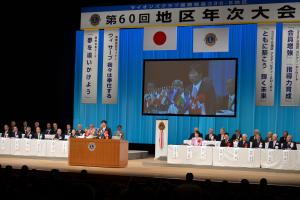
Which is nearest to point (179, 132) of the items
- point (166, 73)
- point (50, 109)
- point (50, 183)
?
point (166, 73)

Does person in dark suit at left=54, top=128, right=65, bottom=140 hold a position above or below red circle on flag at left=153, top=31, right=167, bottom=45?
below

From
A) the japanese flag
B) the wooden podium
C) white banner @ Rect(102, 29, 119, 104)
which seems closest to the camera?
the wooden podium

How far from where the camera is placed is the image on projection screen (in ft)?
48.4

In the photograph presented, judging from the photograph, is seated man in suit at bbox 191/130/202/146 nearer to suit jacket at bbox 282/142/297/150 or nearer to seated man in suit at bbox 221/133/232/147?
seated man in suit at bbox 221/133/232/147

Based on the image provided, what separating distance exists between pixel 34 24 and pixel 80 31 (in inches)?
59.0

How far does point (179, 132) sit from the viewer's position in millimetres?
15875

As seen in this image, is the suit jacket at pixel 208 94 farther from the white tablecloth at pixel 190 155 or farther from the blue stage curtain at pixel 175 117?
the white tablecloth at pixel 190 155

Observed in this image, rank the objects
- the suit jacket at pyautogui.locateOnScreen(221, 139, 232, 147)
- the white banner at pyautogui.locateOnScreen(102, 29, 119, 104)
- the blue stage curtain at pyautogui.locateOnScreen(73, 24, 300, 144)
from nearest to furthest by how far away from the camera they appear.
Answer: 1. the suit jacket at pyautogui.locateOnScreen(221, 139, 232, 147)
2. the blue stage curtain at pyautogui.locateOnScreen(73, 24, 300, 144)
3. the white banner at pyautogui.locateOnScreen(102, 29, 119, 104)

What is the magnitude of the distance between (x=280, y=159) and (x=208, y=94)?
356 cm

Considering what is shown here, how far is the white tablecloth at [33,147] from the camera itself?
14.0 meters

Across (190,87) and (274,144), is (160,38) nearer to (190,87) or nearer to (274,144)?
(190,87)

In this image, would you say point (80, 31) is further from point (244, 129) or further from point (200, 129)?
point (244, 129)

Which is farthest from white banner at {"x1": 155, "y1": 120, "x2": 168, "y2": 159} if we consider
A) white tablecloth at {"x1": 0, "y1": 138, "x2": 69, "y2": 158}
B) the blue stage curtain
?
white tablecloth at {"x1": 0, "y1": 138, "x2": 69, "y2": 158}

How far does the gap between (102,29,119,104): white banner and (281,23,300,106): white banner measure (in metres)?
4.79
